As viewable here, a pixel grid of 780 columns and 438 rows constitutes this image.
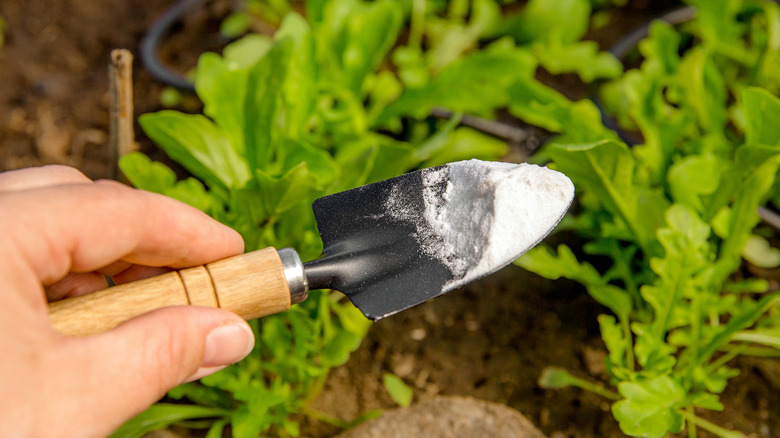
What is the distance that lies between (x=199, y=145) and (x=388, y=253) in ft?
1.48

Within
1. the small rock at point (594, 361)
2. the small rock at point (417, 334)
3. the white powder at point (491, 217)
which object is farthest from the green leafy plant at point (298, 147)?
the small rock at point (594, 361)

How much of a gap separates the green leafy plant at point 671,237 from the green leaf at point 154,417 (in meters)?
0.56

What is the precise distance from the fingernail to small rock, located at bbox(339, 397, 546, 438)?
364 mm

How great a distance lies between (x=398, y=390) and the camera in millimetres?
1000

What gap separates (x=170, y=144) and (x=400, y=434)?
61cm

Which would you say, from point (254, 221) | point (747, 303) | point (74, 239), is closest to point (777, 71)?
point (747, 303)

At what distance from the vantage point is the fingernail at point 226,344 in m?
0.60

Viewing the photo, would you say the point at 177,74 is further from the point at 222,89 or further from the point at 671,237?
the point at 671,237

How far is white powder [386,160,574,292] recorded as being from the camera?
0.67 m

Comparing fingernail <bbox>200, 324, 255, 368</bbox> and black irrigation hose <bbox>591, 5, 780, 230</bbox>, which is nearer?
fingernail <bbox>200, 324, 255, 368</bbox>

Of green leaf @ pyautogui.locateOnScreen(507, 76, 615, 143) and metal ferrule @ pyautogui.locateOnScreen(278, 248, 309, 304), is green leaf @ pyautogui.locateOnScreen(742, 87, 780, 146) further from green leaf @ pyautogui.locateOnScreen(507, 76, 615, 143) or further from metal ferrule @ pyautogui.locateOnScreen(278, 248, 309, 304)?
metal ferrule @ pyautogui.locateOnScreen(278, 248, 309, 304)

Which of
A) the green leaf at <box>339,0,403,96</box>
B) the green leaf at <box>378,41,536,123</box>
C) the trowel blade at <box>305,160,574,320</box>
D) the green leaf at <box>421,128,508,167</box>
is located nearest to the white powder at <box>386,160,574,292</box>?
the trowel blade at <box>305,160,574,320</box>

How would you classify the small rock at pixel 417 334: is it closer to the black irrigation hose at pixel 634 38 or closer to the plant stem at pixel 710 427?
the plant stem at pixel 710 427

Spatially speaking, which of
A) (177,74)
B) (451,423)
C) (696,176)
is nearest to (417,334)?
(451,423)
